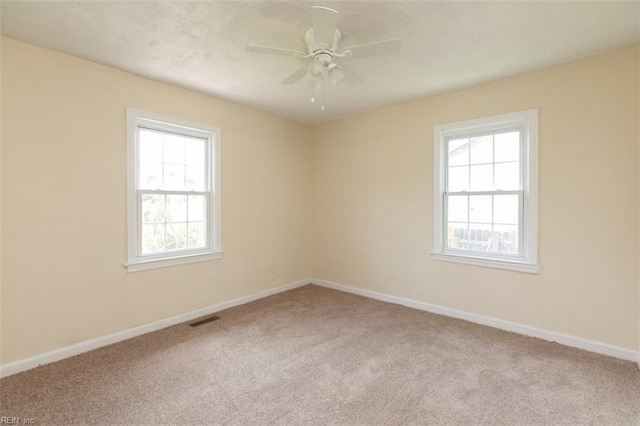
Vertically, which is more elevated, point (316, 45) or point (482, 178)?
point (316, 45)

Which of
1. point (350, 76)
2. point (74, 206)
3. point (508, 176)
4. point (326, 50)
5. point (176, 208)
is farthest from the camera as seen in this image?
point (176, 208)

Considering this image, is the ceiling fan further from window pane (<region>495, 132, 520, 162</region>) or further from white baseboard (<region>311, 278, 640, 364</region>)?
white baseboard (<region>311, 278, 640, 364</region>)

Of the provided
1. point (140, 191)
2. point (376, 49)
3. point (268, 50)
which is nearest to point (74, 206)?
point (140, 191)

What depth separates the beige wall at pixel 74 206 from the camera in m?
2.31

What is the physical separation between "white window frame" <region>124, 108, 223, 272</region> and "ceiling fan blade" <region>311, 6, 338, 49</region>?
2034 mm

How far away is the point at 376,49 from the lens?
6.43ft

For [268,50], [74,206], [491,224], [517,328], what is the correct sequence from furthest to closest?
[491,224] < [517,328] < [74,206] < [268,50]

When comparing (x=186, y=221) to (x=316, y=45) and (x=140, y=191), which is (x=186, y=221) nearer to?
(x=140, y=191)

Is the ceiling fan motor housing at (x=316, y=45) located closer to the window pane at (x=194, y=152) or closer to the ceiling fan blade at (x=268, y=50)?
the ceiling fan blade at (x=268, y=50)

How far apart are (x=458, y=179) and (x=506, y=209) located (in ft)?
1.98

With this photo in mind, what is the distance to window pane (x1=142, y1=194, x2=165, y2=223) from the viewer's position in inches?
122

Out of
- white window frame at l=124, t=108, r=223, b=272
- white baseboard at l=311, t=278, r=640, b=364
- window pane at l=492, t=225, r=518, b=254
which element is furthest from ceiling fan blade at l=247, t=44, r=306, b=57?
white baseboard at l=311, t=278, r=640, b=364

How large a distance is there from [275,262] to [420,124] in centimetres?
271

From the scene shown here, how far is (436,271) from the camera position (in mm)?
3578
